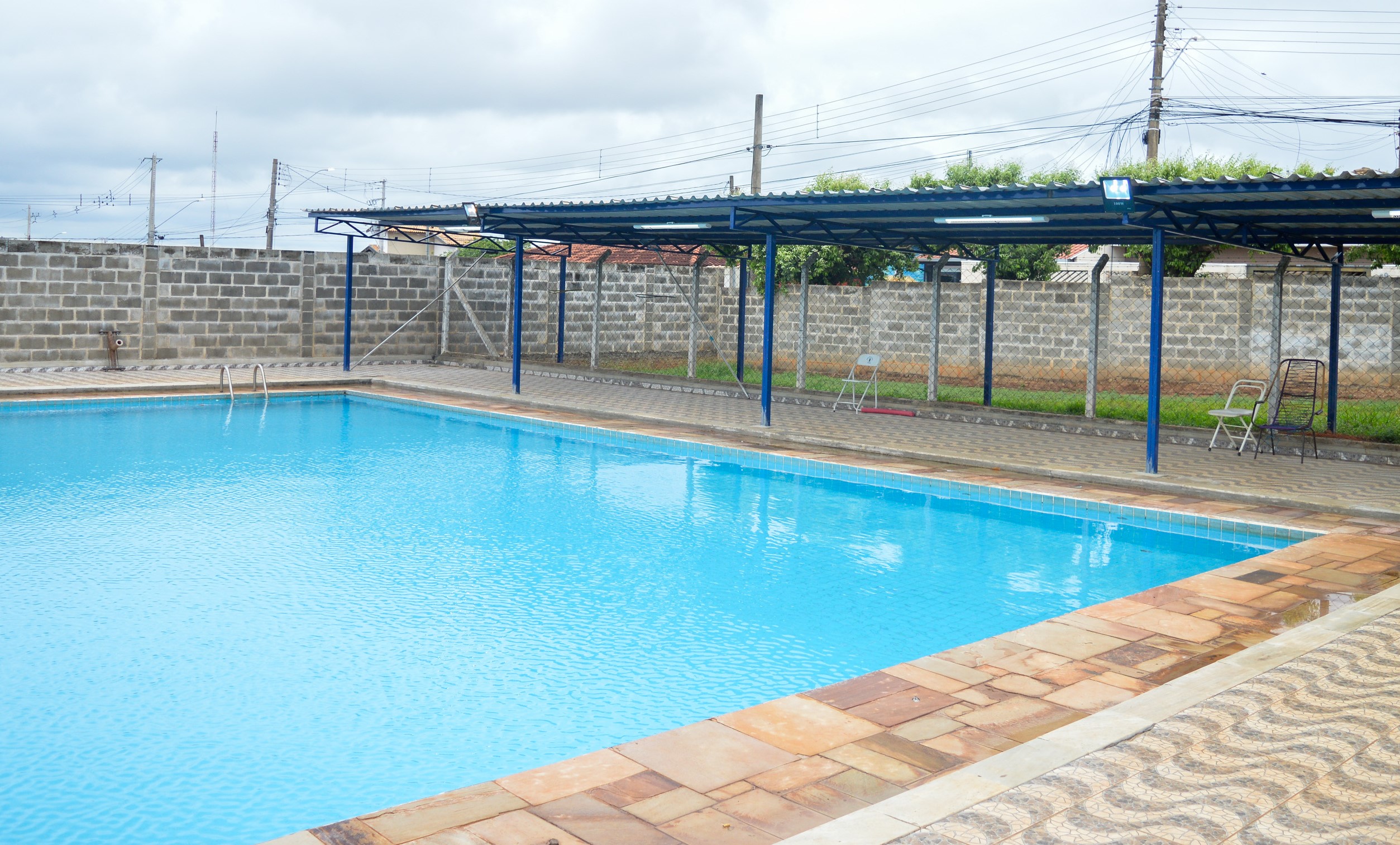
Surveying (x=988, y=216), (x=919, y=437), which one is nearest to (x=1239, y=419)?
(x=919, y=437)

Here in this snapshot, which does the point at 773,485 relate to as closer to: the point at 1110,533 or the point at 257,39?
the point at 1110,533

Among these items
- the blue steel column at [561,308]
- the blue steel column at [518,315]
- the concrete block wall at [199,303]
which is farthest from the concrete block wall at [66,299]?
the blue steel column at [561,308]

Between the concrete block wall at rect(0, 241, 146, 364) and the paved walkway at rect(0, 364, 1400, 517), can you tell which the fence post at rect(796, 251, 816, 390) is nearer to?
the paved walkway at rect(0, 364, 1400, 517)

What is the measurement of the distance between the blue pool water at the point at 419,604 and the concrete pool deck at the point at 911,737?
0.57m

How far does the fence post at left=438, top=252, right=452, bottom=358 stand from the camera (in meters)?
20.0

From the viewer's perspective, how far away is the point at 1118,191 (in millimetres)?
8477

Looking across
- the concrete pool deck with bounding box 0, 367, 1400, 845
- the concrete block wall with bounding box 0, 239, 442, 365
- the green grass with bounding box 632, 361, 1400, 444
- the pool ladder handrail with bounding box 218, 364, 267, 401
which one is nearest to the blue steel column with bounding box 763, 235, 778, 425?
the green grass with bounding box 632, 361, 1400, 444

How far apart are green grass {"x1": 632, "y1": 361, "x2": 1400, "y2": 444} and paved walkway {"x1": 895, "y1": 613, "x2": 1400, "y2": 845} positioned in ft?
28.6

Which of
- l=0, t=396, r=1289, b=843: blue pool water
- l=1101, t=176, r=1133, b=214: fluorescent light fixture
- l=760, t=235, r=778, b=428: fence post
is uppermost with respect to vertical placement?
l=1101, t=176, r=1133, b=214: fluorescent light fixture

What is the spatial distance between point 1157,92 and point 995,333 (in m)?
7.78

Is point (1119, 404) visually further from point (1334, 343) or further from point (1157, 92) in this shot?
point (1157, 92)

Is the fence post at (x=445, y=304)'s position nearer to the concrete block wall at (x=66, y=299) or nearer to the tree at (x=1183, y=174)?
the concrete block wall at (x=66, y=299)

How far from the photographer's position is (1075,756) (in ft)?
11.4

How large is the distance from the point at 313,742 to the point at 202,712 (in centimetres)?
59
